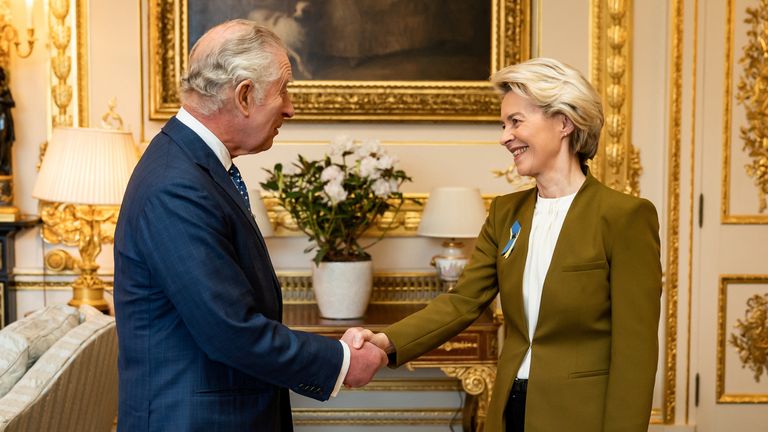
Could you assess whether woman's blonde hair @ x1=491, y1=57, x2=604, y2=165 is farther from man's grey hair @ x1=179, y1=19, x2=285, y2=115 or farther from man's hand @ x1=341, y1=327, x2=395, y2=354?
man's hand @ x1=341, y1=327, x2=395, y2=354

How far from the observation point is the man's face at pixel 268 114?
77.4 inches

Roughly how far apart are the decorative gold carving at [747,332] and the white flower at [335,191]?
2.24 meters

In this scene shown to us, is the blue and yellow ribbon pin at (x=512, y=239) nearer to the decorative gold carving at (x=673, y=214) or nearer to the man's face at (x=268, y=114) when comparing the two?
the man's face at (x=268, y=114)

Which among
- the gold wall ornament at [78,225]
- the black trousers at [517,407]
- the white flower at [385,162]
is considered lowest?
the black trousers at [517,407]

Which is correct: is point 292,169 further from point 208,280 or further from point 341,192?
point 208,280

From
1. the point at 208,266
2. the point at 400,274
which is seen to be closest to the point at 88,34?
the point at 400,274

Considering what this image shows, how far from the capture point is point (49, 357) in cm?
241

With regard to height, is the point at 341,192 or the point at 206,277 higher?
the point at 341,192

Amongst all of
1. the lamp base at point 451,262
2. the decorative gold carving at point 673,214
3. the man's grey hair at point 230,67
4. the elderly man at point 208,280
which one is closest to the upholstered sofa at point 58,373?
the elderly man at point 208,280

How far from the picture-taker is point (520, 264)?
2.18 meters

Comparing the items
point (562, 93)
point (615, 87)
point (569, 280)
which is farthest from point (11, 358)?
point (615, 87)

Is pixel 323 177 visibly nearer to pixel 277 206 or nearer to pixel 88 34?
pixel 277 206

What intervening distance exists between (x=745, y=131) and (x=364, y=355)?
310 centimetres

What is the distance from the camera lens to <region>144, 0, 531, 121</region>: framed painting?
410cm
